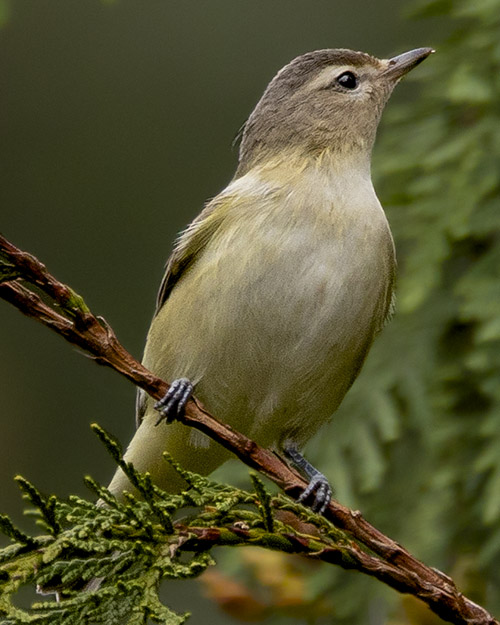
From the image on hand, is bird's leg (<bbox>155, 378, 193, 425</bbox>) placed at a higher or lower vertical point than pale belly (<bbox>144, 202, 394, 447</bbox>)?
lower

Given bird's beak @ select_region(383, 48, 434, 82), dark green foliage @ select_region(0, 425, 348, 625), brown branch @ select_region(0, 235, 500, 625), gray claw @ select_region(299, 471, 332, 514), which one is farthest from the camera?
bird's beak @ select_region(383, 48, 434, 82)

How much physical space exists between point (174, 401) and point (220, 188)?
4.83 meters

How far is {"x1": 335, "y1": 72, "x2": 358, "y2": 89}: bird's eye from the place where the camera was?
13.9 feet

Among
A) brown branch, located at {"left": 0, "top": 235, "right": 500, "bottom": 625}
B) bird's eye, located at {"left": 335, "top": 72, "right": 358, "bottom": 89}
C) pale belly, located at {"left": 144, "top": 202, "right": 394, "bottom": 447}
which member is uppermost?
bird's eye, located at {"left": 335, "top": 72, "right": 358, "bottom": 89}

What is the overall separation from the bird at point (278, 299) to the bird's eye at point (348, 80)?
21 centimetres

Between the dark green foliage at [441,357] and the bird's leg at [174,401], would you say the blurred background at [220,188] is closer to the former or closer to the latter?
the dark green foliage at [441,357]

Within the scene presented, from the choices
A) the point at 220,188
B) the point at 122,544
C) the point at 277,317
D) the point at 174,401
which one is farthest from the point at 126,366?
the point at 220,188

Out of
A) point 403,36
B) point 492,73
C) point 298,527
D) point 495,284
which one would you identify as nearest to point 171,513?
point 298,527

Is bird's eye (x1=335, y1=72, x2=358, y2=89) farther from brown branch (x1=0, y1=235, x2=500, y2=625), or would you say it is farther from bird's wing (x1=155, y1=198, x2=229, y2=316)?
brown branch (x1=0, y1=235, x2=500, y2=625)

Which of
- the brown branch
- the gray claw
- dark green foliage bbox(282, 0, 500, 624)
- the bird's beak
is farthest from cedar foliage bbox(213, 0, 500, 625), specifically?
the brown branch

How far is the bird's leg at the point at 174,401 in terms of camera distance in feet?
9.45

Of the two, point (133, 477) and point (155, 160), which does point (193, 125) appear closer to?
point (155, 160)

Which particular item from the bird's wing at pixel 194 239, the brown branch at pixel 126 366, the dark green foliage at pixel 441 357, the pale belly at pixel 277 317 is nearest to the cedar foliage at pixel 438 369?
the dark green foliage at pixel 441 357

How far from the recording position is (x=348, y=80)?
424 cm
